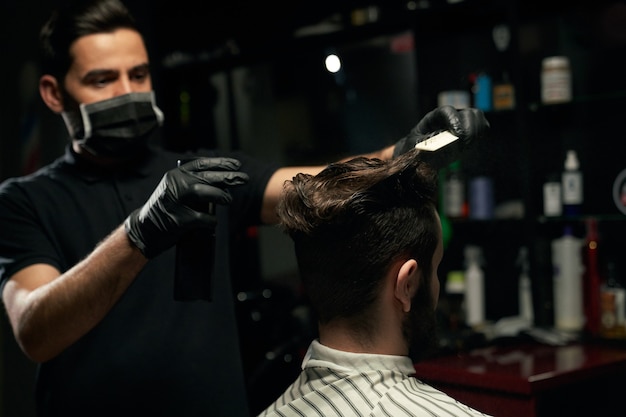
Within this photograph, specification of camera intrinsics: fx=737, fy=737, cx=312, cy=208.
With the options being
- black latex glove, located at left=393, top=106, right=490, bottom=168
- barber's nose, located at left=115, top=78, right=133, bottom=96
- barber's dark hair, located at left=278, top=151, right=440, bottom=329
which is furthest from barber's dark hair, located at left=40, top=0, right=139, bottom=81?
black latex glove, located at left=393, top=106, right=490, bottom=168

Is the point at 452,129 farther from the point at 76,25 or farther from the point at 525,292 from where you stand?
the point at 525,292

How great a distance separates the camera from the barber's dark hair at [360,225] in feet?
4.72

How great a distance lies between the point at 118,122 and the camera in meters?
1.93

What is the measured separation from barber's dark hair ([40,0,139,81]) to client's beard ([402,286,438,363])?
117 centimetres

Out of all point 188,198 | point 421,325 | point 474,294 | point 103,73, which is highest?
point 103,73

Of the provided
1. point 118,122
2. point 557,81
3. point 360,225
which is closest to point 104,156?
point 118,122

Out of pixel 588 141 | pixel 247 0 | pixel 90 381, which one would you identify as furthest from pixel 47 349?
pixel 247 0

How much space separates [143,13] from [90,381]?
9.12 feet

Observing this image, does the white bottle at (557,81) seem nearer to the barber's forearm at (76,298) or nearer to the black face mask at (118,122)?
the black face mask at (118,122)

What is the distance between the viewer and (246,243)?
13.0 feet

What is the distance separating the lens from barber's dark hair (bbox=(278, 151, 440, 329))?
1439 millimetres

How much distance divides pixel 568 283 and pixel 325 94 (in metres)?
1.45

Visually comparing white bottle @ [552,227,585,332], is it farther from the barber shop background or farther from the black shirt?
the black shirt

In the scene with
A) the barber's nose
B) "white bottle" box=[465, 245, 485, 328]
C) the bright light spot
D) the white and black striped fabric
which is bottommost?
"white bottle" box=[465, 245, 485, 328]
